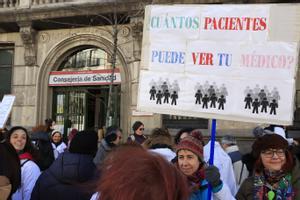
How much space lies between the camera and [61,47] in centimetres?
1355

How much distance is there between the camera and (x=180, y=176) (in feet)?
4.25

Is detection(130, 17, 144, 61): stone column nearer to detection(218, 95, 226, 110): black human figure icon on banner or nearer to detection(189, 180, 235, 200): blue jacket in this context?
detection(218, 95, 226, 110): black human figure icon on banner

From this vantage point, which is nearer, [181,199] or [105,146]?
[181,199]

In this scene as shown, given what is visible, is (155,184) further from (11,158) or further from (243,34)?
(243,34)

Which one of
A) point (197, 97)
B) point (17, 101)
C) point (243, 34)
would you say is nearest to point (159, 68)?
point (197, 97)

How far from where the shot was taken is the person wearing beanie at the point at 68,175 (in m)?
3.31

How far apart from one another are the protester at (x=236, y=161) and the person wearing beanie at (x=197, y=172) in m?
1.96

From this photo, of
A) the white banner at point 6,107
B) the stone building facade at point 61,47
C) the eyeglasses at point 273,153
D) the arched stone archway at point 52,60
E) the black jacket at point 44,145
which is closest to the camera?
the eyeglasses at point 273,153

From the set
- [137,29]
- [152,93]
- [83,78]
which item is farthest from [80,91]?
[152,93]

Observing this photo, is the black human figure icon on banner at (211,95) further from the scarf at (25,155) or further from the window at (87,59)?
the window at (87,59)

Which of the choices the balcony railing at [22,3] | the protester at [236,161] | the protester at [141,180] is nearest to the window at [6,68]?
the balcony railing at [22,3]

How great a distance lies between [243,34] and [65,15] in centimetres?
992

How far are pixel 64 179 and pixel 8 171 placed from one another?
52cm

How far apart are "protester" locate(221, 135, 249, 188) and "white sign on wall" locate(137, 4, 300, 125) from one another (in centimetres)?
179
